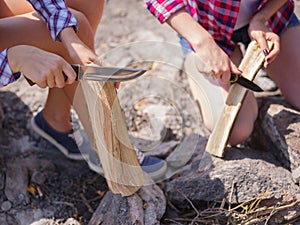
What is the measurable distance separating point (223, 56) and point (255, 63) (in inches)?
6.3

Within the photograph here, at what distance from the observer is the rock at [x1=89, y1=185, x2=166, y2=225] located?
→ 168 centimetres

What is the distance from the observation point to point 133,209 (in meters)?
1.69

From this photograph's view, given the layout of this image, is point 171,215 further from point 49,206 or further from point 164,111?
point 164,111

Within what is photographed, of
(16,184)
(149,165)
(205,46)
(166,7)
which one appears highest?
(166,7)

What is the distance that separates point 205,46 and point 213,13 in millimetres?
221

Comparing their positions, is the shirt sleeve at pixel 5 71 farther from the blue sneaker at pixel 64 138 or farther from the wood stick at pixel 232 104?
the wood stick at pixel 232 104

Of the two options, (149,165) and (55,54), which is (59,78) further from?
(149,165)

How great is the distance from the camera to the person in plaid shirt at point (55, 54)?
1493 millimetres

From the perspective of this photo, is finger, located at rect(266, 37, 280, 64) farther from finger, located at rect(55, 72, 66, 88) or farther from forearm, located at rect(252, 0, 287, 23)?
finger, located at rect(55, 72, 66, 88)

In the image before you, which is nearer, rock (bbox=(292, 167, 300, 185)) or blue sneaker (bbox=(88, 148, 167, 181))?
rock (bbox=(292, 167, 300, 185))

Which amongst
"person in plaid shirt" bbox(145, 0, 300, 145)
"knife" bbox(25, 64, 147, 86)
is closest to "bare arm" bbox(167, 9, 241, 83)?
"person in plaid shirt" bbox(145, 0, 300, 145)

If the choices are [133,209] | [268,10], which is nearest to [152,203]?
[133,209]

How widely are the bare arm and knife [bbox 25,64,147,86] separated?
0.36 metres

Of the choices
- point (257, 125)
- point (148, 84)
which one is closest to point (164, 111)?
point (148, 84)
